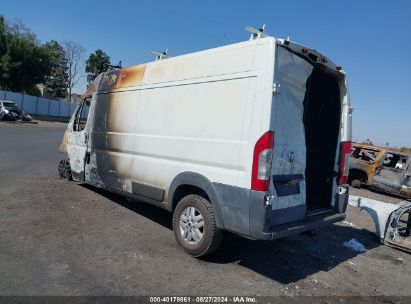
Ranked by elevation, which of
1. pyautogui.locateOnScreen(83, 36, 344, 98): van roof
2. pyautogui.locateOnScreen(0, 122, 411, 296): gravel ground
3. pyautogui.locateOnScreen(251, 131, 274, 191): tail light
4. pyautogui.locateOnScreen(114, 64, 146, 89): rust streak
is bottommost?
pyautogui.locateOnScreen(0, 122, 411, 296): gravel ground

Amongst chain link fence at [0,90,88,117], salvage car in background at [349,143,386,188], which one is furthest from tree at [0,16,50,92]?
salvage car in background at [349,143,386,188]

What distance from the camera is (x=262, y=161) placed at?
4.62 m

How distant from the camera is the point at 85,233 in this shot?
19.7 feet

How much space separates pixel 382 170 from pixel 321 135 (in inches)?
374

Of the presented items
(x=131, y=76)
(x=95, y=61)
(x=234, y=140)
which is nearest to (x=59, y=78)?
(x=95, y=61)

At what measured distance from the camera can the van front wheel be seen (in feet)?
16.8

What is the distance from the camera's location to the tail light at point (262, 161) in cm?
462

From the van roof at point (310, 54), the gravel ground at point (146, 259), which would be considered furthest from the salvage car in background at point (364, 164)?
the van roof at point (310, 54)

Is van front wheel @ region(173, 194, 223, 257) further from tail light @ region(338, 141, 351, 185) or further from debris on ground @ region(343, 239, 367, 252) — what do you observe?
debris on ground @ region(343, 239, 367, 252)

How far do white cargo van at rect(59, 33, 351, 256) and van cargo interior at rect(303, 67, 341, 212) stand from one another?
0.02 metres

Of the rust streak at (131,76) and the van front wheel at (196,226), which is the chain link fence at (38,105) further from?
the van front wheel at (196,226)

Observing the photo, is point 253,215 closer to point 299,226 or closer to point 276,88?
point 299,226

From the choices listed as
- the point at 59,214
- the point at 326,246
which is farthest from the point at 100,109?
the point at 326,246

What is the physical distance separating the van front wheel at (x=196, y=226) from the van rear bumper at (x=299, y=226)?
0.69 meters
